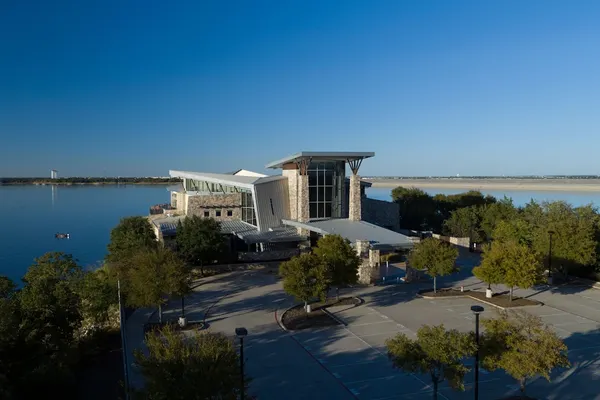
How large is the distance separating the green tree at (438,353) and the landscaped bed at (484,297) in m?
14.1

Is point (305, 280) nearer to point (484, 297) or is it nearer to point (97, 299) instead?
point (97, 299)

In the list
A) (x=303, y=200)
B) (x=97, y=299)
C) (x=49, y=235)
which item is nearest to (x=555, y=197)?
(x=303, y=200)

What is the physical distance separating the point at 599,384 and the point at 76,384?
66.3 feet

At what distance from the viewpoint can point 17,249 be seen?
58.4 metres

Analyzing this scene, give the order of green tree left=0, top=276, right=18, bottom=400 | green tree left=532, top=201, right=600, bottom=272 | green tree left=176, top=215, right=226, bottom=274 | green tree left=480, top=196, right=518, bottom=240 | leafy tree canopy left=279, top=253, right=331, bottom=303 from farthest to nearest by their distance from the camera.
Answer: green tree left=480, top=196, right=518, bottom=240 < green tree left=176, top=215, right=226, bottom=274 < green tree left=532, top=201, right=600, bottom=272 < leafy tree canopy left=279, top=253, right=331, bottom=303 < green tree left=0, top=276, right=18, bottom=400

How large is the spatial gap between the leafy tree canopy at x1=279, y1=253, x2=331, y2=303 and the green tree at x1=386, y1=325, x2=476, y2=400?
10.2 metres

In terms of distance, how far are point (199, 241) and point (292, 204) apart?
1201 centimetres

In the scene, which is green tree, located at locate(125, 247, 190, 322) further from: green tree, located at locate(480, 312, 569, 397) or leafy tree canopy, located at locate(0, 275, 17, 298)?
A: green tree, located at locate(480, 312, 569, 397)

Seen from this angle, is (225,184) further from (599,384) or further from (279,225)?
(599,384)

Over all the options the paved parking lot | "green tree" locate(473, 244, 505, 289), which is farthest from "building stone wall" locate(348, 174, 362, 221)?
"green tree" locate(473, 244, 505, 289)

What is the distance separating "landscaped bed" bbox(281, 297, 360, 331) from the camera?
904 inches

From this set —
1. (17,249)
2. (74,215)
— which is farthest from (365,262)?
(74,215)

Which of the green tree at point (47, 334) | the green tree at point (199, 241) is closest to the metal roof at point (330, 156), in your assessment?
the green tree at point (199, 241)

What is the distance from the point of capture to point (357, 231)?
38125 mm
